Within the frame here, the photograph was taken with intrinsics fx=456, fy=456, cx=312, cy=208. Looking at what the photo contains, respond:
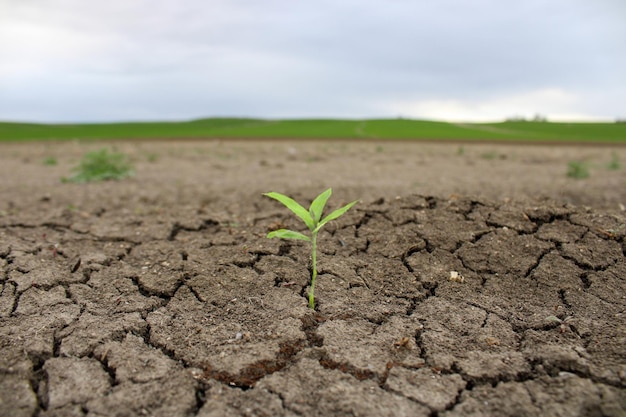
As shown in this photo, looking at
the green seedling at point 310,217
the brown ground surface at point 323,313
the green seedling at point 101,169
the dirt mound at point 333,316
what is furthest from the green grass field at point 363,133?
the green seedling at point 310,217

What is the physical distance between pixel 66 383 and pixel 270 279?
3.83ft

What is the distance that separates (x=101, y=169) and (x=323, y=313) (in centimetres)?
547

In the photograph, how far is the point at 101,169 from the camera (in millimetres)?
6695

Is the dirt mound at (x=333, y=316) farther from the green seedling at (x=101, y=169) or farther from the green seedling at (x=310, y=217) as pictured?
the green seedling at (x=101, y=169)

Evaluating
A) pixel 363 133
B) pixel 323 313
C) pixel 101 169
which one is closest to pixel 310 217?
pixel 323 313

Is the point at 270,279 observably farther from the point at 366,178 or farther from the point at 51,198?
the point at 366,178

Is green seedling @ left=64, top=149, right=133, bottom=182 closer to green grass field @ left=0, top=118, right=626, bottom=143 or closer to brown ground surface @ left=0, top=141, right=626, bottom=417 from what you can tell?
brown ground surface @ left=0, top=141, right=626, bottom=417

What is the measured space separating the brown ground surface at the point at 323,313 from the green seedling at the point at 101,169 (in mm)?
2221

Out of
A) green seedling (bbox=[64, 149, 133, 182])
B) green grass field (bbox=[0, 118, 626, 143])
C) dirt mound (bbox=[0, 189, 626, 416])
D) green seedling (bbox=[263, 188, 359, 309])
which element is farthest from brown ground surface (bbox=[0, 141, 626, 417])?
green grass field (bbox=[0, 118, 626, 143])

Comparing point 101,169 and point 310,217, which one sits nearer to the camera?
point 310,217

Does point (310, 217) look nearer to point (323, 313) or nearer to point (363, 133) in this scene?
point (323, 313)

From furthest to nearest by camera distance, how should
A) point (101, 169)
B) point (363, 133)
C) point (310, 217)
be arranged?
point (363, 133) < point (101, 169) < point (310, 217)

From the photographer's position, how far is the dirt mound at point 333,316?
1.79 m

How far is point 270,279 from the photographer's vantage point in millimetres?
2705
